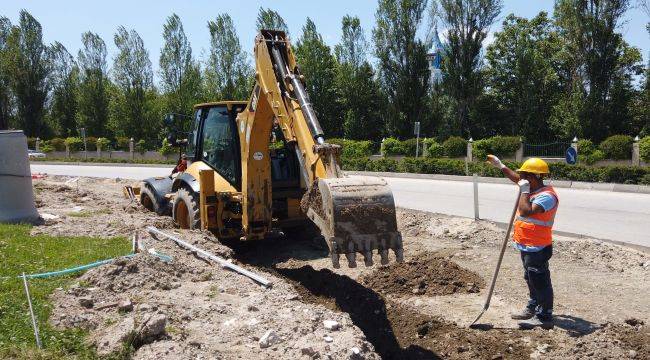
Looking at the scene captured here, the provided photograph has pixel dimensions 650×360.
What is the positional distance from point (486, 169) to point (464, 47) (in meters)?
12.0

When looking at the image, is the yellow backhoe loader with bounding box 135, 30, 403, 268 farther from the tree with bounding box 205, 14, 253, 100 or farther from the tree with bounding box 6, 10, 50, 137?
the tree with bounding box 6, 10, 50, 137

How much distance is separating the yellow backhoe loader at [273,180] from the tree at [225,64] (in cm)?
3217

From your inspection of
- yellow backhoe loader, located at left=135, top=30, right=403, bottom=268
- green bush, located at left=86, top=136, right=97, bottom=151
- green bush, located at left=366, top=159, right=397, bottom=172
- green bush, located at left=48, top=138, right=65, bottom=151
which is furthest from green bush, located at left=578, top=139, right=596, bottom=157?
green bush, located at left=48, top=138, right=65, bottom=151

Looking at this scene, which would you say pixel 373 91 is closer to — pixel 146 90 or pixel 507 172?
pixel 146 90

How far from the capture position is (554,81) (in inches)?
1348

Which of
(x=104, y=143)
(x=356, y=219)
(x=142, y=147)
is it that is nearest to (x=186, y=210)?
(x=356, y=219)

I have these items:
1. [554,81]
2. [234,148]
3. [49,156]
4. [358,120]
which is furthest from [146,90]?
[234,148]

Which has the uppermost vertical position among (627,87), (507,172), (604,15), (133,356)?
(604,15)

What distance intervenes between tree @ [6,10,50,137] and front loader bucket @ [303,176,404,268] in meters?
52.0

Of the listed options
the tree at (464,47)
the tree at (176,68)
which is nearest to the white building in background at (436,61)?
the tree at (464,47)

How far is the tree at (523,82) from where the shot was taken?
33.3 meters

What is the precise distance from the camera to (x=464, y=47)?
32812mm

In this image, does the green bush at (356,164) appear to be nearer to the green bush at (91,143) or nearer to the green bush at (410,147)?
the green bush at (410,147)

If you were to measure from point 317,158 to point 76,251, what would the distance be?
394 cm
